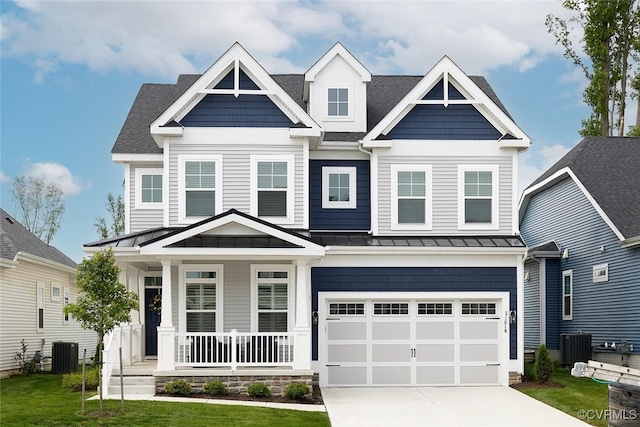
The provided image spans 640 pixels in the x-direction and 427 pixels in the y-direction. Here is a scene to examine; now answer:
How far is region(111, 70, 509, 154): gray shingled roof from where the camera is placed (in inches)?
861

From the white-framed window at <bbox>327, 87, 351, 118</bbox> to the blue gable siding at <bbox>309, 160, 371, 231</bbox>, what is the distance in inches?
57.0

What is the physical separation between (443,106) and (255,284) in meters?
6.46

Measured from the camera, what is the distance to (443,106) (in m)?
21.6

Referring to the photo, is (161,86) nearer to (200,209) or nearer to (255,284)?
(200,209)

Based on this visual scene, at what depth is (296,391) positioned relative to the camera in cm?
1806

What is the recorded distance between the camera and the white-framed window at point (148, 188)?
851 inches

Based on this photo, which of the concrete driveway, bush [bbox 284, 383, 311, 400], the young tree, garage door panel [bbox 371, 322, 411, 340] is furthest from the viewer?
garage door panel [bbox 371, 322, 411, 340]

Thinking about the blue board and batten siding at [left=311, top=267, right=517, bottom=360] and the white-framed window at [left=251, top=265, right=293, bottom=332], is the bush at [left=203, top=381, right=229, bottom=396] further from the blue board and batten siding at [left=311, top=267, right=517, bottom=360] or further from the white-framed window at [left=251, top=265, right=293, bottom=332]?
the blue board and batten siding at [left=311, top=267, right=517, bottom=360]

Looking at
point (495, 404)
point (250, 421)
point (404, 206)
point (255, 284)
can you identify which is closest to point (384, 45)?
point (404, 206)

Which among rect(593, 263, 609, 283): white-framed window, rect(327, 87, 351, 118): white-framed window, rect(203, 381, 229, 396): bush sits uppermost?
rect(327, 87, 351, 118): white-framed window

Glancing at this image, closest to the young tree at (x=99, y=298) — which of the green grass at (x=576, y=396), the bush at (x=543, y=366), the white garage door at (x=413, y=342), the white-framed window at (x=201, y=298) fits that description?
the white-framed window at (x=201, y=298)

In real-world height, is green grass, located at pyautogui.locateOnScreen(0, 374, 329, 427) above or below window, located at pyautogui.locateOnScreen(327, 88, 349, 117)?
below

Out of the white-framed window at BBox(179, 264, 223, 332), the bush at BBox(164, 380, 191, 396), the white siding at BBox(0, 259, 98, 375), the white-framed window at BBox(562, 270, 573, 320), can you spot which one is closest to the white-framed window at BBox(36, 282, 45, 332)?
the white siding at BBox(0, 259, 98, 375)

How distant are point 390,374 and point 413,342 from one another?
952mm
